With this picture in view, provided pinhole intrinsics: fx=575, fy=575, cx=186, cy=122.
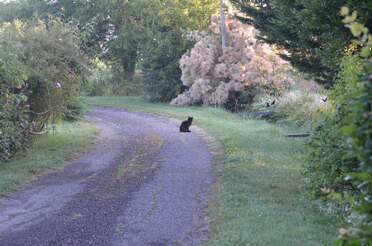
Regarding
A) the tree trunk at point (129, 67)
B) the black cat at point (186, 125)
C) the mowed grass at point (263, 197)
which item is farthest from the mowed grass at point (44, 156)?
the tree trunk at point (129, 67)

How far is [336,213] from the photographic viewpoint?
26.4 feet

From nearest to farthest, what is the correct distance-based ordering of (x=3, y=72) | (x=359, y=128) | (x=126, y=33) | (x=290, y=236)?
(x=359, y=128)
(x=290, y=236)
(x=3, y=72)
(x=126, y=33)

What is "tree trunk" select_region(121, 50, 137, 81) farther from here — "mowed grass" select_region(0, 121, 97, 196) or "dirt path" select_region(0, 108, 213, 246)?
"dirt path" select_region(0, 108, 213, 246)

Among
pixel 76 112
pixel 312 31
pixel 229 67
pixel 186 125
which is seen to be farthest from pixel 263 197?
pixel 229 67

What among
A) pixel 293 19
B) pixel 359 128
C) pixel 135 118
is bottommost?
pixel 135 118

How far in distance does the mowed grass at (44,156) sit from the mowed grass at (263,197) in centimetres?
396

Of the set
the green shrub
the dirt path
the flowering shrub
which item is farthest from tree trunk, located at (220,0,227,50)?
the dirt path

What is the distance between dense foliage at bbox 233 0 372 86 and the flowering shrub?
982 cm

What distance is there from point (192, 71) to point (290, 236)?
23.8m

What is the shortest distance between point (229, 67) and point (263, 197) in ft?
68.5

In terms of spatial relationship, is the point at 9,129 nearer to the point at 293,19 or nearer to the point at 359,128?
the point at 293,19

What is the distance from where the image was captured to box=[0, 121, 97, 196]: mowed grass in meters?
11.7

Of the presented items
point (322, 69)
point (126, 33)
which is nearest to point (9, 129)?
point (322, 69)

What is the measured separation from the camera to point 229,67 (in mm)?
30000
